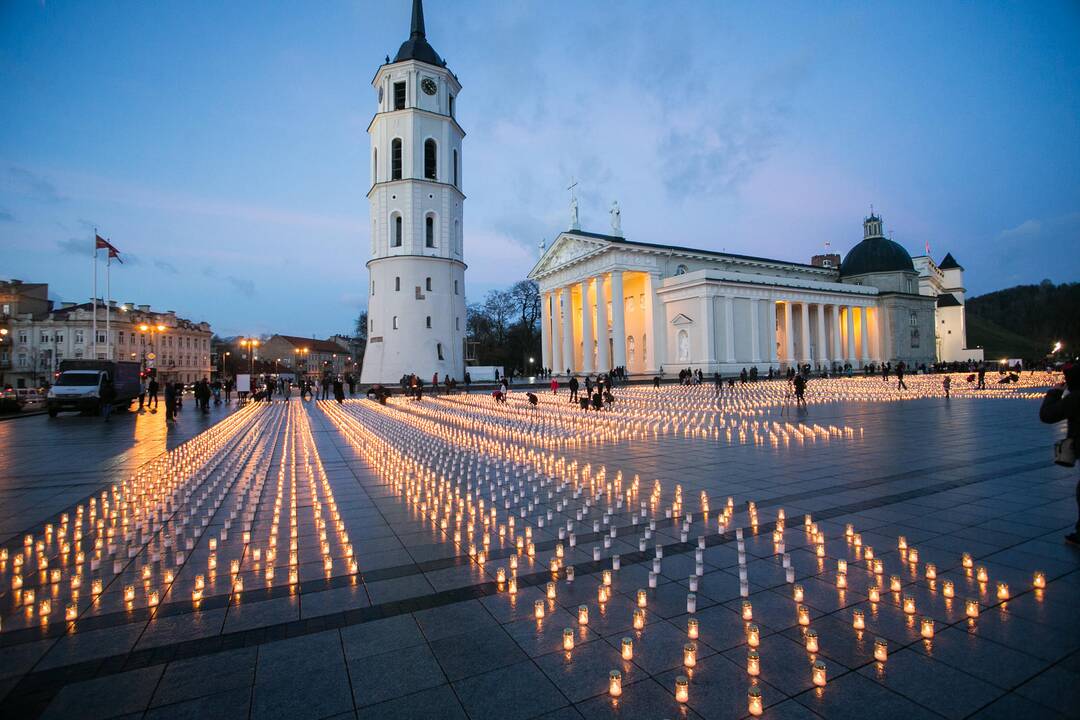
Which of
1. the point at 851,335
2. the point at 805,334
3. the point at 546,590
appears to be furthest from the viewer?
the point at 851,335

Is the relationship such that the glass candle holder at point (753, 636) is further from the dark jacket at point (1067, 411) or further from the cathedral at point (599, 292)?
the cathedral at point (599, 292)

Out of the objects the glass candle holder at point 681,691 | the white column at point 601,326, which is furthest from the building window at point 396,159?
the glass candle holder at point 681,691

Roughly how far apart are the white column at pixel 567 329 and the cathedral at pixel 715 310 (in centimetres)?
12

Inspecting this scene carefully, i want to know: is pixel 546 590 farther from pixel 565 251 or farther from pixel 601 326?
pixel 565 251

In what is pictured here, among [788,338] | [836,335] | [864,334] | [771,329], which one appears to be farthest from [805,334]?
[864,334]

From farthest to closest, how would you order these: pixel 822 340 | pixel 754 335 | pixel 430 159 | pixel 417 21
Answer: pixel 822 340 → pixel 754 335 → pixel 417 21 → pixel 430 159

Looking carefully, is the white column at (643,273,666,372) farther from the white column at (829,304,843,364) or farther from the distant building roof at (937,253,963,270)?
the distant building roof at (937,253,963,270)

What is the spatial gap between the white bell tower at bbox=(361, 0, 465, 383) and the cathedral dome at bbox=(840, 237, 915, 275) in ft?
214

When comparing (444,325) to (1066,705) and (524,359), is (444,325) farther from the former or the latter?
(1066,705)

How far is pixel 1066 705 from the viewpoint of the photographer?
121 inches

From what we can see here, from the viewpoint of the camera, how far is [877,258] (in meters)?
81.7

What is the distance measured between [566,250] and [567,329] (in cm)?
983

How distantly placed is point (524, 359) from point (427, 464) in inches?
2962

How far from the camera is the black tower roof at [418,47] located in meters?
50.9
